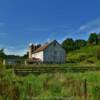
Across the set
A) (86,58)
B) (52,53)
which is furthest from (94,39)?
(52,53)

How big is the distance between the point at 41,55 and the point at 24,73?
52.5 meters

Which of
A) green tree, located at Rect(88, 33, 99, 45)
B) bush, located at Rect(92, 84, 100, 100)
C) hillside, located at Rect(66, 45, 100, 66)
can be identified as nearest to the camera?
bush, located at Rect(92, 84, 100, 100)

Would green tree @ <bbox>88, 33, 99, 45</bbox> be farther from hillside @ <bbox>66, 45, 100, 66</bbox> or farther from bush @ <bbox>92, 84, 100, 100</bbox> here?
bush @ <bbox>92, 84, 100, 100</bbox>

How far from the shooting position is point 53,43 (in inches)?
3051

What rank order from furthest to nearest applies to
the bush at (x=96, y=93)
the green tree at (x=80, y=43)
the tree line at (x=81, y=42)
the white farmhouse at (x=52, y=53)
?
the green tree at (x=80, y=43) < the tree line at (x=81, y=42) < the white farmhouse at (x=52, y=53) < the bush at (x=96, y=93)

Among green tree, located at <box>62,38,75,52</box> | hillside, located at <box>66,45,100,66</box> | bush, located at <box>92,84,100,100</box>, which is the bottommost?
bush, located at <box>92,84,100,100</box>

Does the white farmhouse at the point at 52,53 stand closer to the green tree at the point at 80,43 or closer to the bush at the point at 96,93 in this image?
the green tree at the point at 80,43

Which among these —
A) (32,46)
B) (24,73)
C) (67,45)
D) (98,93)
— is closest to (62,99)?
(98,93)

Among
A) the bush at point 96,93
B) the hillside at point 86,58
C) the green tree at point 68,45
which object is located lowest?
the bush at point 96,93

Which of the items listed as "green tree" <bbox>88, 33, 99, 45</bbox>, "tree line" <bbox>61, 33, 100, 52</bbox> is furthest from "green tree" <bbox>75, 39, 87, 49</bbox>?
"green tree" <bbox>88, 33, 99, 45</bbox>

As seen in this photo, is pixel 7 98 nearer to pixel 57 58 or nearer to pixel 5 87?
pixel 5 87

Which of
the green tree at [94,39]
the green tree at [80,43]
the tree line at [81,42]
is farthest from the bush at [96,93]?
the green tree at [94,39]

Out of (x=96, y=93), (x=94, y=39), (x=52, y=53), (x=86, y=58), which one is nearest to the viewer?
(x=96, y=93)

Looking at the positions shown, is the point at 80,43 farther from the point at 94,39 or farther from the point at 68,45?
the point at 68,45
